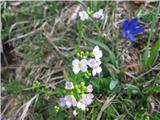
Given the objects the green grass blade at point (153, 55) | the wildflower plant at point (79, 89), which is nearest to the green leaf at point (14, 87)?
the wildflower plant at point (79, 89)

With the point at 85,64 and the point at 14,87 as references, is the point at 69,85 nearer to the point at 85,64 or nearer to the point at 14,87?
the point at 85,64

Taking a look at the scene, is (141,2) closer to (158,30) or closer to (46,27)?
(158,30)

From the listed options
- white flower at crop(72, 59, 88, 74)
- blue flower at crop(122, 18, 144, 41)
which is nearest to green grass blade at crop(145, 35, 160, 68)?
blue flower at crop(122, 18, 144, 41)

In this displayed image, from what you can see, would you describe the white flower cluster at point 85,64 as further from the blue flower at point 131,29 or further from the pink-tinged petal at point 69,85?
the blue flower at point 131,29

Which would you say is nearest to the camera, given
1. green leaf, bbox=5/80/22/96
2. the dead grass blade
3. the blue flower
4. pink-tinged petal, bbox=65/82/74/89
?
pink-tinged petal, bbox=65/82/74/89

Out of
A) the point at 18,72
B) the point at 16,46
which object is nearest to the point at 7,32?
the point at 16,46

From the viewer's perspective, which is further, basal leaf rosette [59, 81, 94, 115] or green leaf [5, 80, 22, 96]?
green leaf [5, 80, 22, 96]

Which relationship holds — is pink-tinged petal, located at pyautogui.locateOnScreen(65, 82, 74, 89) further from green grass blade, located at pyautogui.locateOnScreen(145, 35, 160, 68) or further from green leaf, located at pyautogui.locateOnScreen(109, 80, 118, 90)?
green grass blade, located at pyautogui.locateOnScreen(145, 35, 160, 68)

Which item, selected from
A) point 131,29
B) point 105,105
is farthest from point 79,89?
point 131,29
